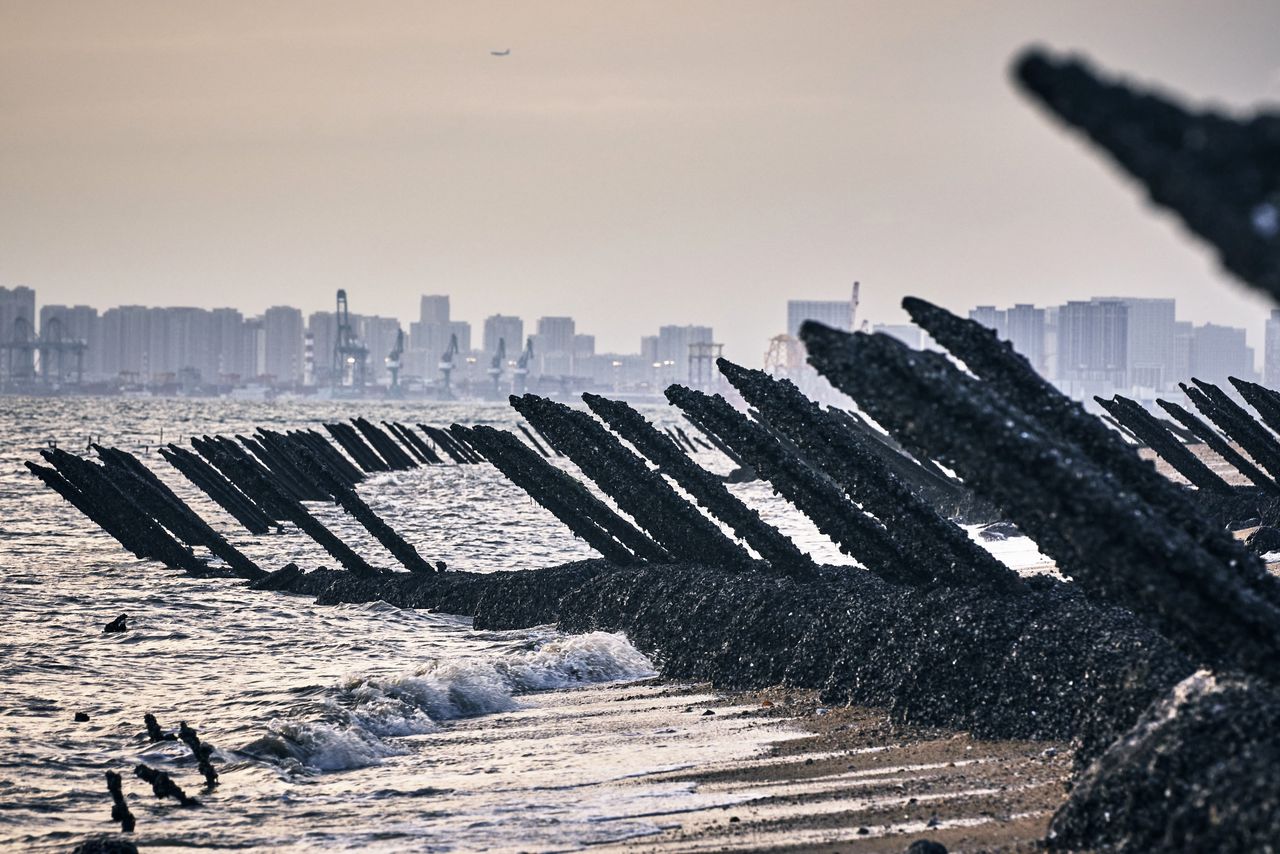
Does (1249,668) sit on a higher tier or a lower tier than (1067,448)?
lower

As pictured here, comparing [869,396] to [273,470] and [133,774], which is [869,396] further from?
[273,470]

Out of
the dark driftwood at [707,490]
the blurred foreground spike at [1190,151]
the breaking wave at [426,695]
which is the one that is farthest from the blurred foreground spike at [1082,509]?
the dark driftwood at [707,490]

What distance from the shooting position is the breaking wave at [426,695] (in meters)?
9.39

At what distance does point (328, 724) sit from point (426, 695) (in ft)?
4.44

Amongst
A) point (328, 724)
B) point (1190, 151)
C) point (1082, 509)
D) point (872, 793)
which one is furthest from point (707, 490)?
point (1190, 151)

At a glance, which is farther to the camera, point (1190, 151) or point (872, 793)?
point (872, 793)

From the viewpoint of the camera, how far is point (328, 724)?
9.81 metres

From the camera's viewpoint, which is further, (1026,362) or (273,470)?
(273,470)

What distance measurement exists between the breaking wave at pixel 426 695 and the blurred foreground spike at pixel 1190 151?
7.00 meters

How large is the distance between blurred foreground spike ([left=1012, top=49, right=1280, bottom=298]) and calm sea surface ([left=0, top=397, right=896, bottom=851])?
Result: 4324 mm

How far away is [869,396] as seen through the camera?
7227mm

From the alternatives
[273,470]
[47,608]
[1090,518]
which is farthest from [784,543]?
[273,470]

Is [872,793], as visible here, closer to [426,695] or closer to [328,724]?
[328,724]

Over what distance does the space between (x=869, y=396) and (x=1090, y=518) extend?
1.60 meters
